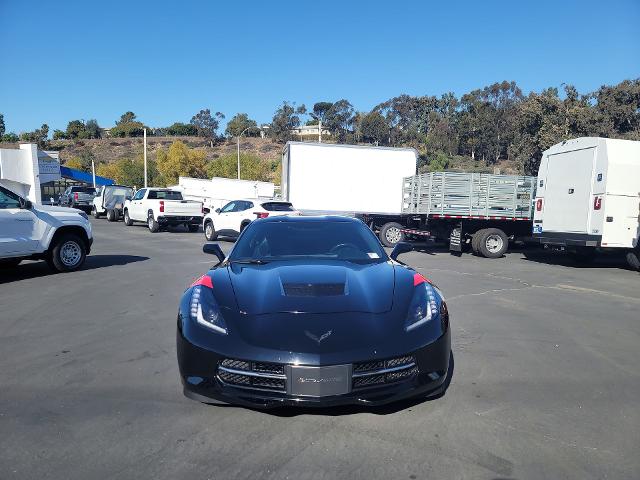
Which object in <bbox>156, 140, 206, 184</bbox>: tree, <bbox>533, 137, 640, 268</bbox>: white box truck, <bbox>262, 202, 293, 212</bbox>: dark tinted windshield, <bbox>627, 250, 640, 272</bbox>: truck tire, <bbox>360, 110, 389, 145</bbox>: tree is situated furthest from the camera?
<bbox>360, 110, 389, 145</bbox>: tree

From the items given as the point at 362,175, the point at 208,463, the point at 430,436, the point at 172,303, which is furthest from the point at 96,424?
the point at 362,175

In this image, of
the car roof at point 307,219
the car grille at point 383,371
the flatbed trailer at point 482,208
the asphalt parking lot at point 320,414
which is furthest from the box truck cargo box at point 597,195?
the car grille at point 383,371

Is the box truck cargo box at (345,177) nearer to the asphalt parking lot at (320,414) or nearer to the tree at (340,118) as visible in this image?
the asphalt parking lot at (320,414)

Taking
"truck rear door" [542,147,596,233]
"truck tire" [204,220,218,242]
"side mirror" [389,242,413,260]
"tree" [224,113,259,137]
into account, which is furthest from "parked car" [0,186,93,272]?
"tree" [224,113,259,137]

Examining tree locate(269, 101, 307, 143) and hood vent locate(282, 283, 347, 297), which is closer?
hood vent locate(282, 283, 347, 297)

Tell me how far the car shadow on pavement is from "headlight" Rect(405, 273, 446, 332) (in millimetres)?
8422

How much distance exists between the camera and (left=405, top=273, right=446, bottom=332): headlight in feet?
11.3

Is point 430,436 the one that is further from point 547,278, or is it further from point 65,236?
point 65,236

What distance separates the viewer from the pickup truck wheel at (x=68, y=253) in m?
10.2

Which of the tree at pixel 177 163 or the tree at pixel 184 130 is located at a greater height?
the tree at pixel 184 130

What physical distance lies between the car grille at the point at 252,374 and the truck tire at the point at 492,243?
12.7 metres

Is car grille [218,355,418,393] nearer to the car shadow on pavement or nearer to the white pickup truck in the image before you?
the car shadow on pavement

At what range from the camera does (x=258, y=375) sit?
308cm

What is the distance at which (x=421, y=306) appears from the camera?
11.8 ft
